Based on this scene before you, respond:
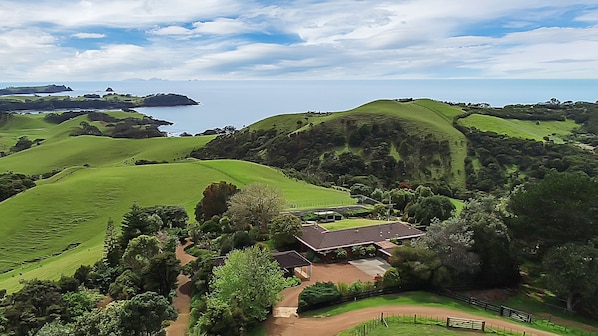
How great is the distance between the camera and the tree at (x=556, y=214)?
32.2 metres

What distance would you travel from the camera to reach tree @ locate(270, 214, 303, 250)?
40938mm

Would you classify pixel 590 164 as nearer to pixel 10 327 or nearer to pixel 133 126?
pixel 10 327

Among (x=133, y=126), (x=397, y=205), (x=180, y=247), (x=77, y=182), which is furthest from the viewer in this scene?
(x=133, y=126)

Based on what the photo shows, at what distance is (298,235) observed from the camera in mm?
41625

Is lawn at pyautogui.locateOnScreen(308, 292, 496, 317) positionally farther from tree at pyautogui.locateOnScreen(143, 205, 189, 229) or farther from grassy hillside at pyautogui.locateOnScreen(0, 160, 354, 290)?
tree at pyautogui.locateOnScreen(143, 205, 189, 229)

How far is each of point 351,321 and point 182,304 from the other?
1251 cm

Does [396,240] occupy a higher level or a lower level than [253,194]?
lower

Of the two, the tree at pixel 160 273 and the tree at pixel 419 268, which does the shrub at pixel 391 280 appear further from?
the tree at pixel 160 273

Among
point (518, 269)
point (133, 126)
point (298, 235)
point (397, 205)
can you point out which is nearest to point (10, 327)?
point (298, 235)

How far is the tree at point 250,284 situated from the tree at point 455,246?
12209 mm

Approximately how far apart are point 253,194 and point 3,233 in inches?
1193

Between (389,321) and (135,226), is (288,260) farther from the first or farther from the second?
(135,226)

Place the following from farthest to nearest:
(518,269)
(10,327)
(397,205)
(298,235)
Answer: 1. (397,205)
2. (298,235)
3. (518,269)
4. (10,327)

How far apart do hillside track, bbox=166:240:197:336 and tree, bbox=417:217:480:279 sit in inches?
702
